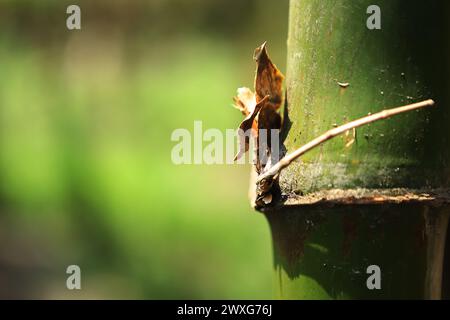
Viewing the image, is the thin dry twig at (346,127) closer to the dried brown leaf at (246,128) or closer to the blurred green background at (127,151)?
the dried brown leaf at (246,128)

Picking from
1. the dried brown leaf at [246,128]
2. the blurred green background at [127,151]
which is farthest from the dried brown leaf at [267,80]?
the blurred green background at [127,151]

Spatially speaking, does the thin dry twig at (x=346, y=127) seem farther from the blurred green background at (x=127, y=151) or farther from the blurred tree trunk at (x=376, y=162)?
the blurred green background at (x=127, y=151)

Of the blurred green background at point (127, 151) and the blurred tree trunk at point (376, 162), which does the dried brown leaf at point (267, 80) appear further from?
the blurred green background at point (127, 151)

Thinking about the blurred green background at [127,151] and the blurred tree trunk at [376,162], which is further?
the blurred green background at [127,151]

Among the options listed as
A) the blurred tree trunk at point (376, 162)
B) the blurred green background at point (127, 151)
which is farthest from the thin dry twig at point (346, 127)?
the blurred green background at point (127, 151)

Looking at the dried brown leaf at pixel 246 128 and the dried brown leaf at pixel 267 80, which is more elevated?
the dried brown leaf at pixel 267 80
